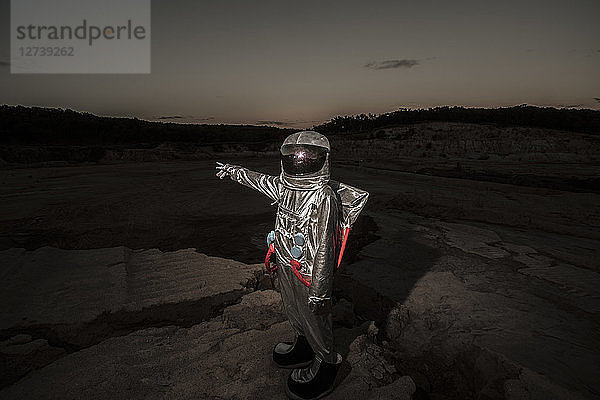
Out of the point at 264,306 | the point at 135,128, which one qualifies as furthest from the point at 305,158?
the point at 135,128

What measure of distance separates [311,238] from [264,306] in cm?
189

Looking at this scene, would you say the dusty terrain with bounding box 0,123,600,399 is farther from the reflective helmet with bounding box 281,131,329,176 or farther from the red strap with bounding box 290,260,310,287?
the reflective helmet with bounding box 281,131,329,176

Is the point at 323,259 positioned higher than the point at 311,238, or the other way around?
the point at 311,238

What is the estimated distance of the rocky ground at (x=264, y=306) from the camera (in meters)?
2.73

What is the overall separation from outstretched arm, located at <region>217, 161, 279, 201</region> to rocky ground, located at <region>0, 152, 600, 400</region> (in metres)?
1.53

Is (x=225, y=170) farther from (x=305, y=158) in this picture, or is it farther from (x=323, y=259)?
(x=323, y=259)

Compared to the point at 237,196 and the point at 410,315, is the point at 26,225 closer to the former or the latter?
the point at 237,196

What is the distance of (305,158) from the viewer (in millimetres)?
2213

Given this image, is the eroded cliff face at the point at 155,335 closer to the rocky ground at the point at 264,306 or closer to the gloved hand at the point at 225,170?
the rocky ground at the point at 264,306

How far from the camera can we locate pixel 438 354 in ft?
10.2

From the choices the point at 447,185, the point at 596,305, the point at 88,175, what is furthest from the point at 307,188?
the point at 88,175

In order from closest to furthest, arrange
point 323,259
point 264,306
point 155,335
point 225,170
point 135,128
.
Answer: point 323,259 → point 225,170 → point 155,335 → point 264,306 → point 135,128

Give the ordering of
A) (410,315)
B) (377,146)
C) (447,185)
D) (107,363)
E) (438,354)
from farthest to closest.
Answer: (377,146) → (447,185) → (410,315) → (438,354) → (107,363)

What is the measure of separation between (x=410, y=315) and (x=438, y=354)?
645 millimetres
